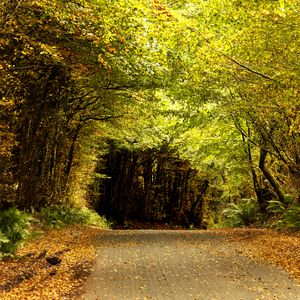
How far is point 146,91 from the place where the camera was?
1872 cm

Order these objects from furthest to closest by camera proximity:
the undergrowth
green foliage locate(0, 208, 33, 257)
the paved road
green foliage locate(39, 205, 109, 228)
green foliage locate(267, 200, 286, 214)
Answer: green foliage locate(267, 200, 286, 214) < green foliage locate(39, 205, 109, 228) < the undergrowth < green foliage locate(0, 208, 33, 257) < the paved road

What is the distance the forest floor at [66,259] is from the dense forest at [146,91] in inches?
102

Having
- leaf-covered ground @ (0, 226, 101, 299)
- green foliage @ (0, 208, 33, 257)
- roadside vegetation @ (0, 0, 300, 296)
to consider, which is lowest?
leaf-covered ground @ (0, 226, 101, 299)

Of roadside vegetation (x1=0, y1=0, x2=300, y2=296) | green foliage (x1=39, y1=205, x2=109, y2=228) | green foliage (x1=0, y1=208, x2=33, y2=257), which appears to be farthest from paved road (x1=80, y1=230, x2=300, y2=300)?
green foliage (x1=39, y1=205, x2=109, y2=228)

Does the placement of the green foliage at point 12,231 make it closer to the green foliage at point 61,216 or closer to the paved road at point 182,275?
the paved road at point 182,275

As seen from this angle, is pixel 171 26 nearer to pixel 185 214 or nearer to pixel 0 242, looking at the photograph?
pixel 0 242

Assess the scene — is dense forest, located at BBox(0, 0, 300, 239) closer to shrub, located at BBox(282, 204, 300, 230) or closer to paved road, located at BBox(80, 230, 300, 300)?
shrub, located at BBox(282, 204, 300, 230)

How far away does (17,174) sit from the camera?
52.9ft

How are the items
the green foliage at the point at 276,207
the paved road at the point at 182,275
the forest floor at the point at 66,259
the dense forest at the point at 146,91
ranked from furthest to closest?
the green foliage at the point at 276,207
the dense forest at the point at 146,91
the forest floor at the point at 66,259
the paved road at the point at 182,275

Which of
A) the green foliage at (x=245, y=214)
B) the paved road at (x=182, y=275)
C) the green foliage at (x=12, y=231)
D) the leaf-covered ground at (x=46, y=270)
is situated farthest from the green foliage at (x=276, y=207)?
the green foliage at (x=12, y=231)

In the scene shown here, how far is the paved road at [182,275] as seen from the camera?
24.3 feet

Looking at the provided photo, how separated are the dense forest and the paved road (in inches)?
132

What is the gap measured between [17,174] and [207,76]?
24.9 ft

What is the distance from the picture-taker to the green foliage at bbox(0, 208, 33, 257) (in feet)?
35.0
